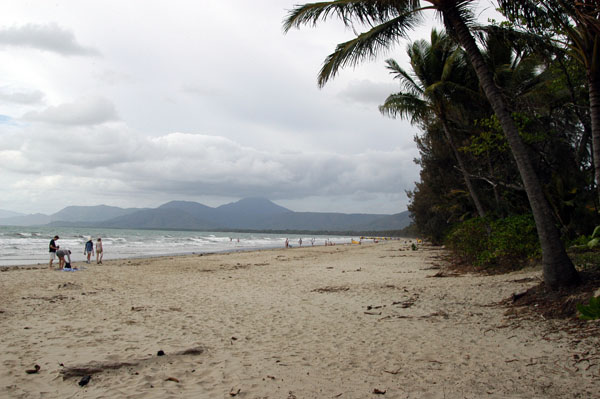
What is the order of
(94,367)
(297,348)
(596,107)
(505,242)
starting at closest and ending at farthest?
(94,367), (297,348), (596,107), (505,242)

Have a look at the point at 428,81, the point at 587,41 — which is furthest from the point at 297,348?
the point at 428,81

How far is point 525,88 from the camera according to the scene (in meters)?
14.3

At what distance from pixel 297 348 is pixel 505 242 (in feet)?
25.2

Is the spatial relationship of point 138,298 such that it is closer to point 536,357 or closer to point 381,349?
point 381,349

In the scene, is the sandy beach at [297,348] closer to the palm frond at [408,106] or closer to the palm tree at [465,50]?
the palm tree at [465,50]

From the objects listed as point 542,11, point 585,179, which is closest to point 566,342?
point 542,11

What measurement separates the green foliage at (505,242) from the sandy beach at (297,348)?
2.06 metres

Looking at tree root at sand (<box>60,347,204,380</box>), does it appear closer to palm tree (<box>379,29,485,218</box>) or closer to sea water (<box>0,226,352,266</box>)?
palm tree (<box>379,29,485,218</box>)

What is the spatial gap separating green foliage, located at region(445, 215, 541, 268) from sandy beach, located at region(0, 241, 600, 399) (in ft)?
6.76

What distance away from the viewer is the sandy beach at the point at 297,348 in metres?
3.29

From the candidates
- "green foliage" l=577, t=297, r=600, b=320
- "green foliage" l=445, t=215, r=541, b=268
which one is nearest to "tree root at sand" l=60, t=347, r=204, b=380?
"green foliage" l=577, t=297, r=600, b=320

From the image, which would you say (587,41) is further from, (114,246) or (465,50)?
(114,246)

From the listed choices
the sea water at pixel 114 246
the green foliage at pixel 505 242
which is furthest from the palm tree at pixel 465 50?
the sea water at pixel 114 246

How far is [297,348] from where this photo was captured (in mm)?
4500
